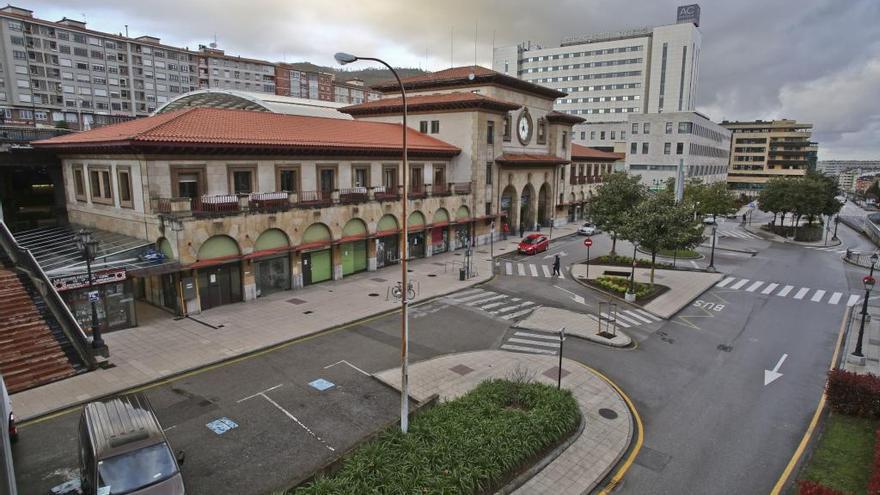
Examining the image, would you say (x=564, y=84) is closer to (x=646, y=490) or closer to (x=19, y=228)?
(x=19, y=228)

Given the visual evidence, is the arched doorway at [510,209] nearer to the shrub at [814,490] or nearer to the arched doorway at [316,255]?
the arched doorway at [316,255]

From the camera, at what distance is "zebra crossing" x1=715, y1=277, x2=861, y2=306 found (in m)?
31.2

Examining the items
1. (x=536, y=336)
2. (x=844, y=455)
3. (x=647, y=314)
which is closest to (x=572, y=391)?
(x=536, y=336)

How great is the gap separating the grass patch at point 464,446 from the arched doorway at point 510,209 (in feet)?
119

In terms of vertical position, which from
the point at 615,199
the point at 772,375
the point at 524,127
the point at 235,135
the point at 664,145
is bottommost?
the point at 772,375

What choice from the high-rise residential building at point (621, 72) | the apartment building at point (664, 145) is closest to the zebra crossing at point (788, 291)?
the apartment building at point (664, 145)

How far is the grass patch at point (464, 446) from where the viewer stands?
436 inches

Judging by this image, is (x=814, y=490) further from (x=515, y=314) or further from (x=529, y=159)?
(x=529, y=159)

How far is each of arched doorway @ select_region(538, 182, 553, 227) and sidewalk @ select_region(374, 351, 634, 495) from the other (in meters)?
39.6

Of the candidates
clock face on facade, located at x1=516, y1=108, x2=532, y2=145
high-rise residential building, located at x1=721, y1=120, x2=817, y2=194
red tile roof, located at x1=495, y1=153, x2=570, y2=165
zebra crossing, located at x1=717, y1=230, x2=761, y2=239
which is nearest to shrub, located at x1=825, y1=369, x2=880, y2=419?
red tile roof, located at x1=495, y1=153, x2=570, y2=165

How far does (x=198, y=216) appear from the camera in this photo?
25.2 m

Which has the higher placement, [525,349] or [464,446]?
[464,446]

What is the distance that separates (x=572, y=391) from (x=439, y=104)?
110 feet

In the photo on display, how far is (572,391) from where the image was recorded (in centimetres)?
1753
